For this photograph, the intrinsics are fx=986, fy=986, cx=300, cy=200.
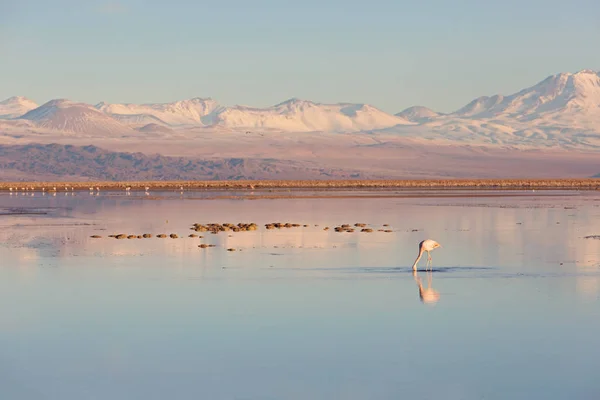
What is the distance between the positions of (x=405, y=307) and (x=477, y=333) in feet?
10.4

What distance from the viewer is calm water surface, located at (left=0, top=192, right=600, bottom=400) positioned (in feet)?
45.7

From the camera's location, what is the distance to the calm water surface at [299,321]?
45.7 feet

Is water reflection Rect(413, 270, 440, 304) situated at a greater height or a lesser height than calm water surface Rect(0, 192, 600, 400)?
greater

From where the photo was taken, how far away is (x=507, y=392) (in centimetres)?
1332

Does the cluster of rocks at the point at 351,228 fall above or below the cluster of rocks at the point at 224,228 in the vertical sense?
above

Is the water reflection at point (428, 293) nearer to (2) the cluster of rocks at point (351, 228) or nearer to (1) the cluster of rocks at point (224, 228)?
(2) the cluster of rocks at point (351, 228)

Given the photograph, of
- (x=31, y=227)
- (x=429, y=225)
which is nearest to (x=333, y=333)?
(x=429, y=225)

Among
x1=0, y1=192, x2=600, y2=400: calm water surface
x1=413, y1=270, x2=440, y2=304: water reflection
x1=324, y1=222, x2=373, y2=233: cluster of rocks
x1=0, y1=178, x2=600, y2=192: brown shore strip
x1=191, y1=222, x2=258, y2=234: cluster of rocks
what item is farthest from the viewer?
x1=0, y1=178, x2=600, y2=192: brown shore strip

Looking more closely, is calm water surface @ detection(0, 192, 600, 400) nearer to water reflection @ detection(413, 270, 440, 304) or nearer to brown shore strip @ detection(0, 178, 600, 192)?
water reflection @ detection(413, 270, 440, 304)

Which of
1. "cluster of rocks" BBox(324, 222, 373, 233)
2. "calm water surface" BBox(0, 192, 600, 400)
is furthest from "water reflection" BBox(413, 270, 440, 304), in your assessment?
"cluster of rocks" BBox(324, 222, 373, 233)

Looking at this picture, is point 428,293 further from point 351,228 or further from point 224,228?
point 224,228

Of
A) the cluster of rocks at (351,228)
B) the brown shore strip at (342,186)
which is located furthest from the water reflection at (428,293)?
the brown shore strip at (342,186)

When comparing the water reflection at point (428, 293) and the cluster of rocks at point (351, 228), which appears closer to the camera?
the water reflection at point (428, 293)

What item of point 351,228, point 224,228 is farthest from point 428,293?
point 224,228
